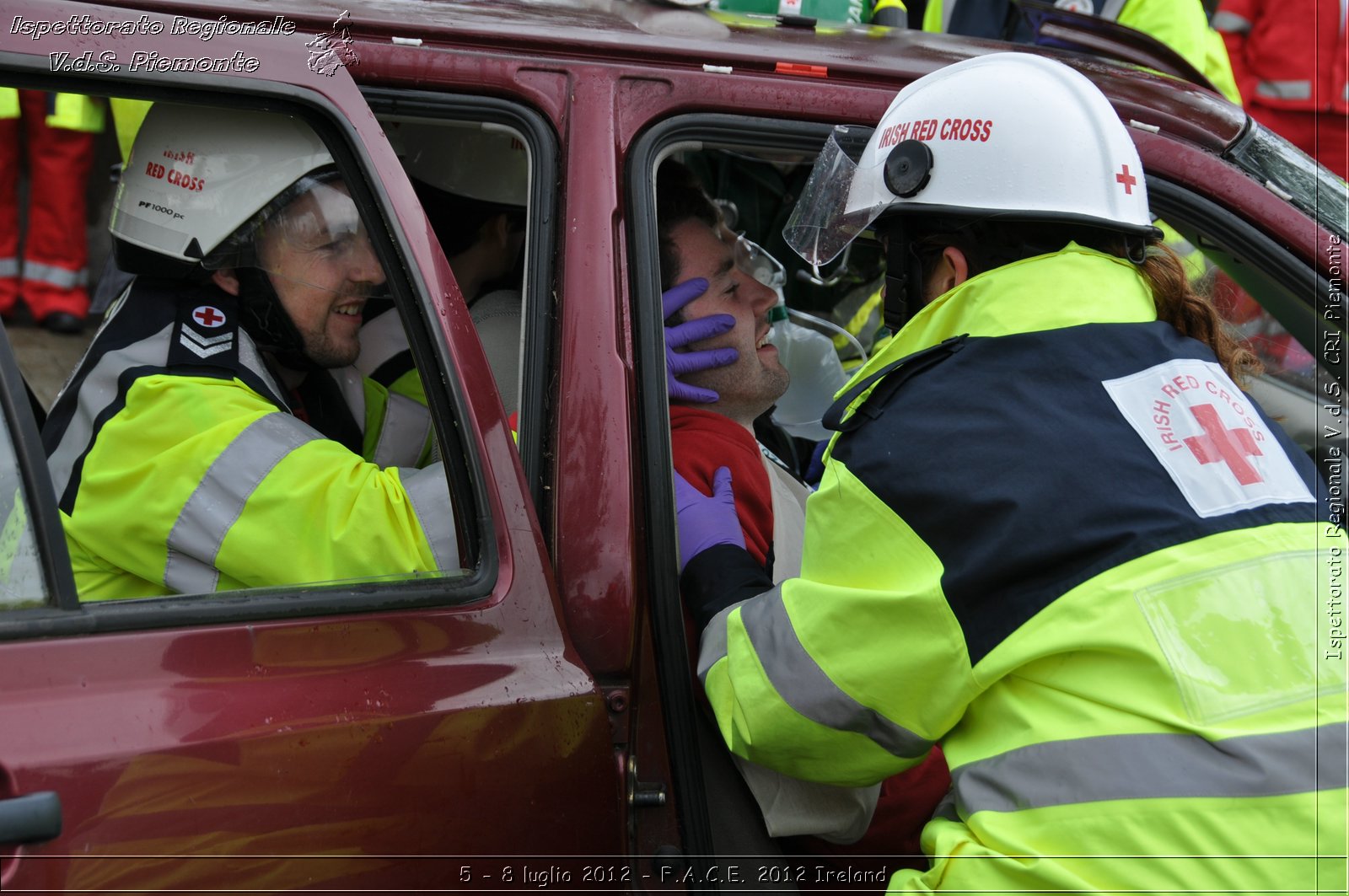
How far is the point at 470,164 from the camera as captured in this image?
8.64 feet

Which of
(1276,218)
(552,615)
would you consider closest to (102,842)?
(552,615)

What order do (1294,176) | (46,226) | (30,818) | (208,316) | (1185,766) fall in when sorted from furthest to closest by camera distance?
(46,226)
(1294,176)
(208,316)
(1185,766)
(30,818)

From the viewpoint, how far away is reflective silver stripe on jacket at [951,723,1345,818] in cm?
129

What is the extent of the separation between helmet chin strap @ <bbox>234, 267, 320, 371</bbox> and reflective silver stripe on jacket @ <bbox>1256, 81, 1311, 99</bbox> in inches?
180

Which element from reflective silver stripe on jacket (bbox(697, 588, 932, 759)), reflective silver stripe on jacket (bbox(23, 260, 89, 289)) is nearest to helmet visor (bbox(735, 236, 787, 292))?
reflective silver stripe on jacket (bbox(697, 588, 932, 759))

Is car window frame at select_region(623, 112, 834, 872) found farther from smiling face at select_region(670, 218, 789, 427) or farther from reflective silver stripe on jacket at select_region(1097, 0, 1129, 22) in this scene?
reflective silver stripe on jacket at select_region(1097, 0, 1129, 22)

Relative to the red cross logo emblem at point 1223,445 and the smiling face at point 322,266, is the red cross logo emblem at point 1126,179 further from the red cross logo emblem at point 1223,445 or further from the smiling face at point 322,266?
the smiling face at point 322,266

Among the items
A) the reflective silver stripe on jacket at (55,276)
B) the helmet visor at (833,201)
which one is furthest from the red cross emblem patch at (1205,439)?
the reflective silver stripe on jacket at (55,276)

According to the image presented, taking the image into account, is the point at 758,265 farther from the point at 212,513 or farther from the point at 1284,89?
the point at 1284,89

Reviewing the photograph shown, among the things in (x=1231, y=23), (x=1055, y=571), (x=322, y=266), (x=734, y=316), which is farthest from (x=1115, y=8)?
(x=1055, y=571)

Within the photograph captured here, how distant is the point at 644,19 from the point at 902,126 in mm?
574

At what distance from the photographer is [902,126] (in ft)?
6.02

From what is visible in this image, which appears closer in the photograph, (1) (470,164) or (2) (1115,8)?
(1) (470,164)

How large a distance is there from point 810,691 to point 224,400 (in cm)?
93
